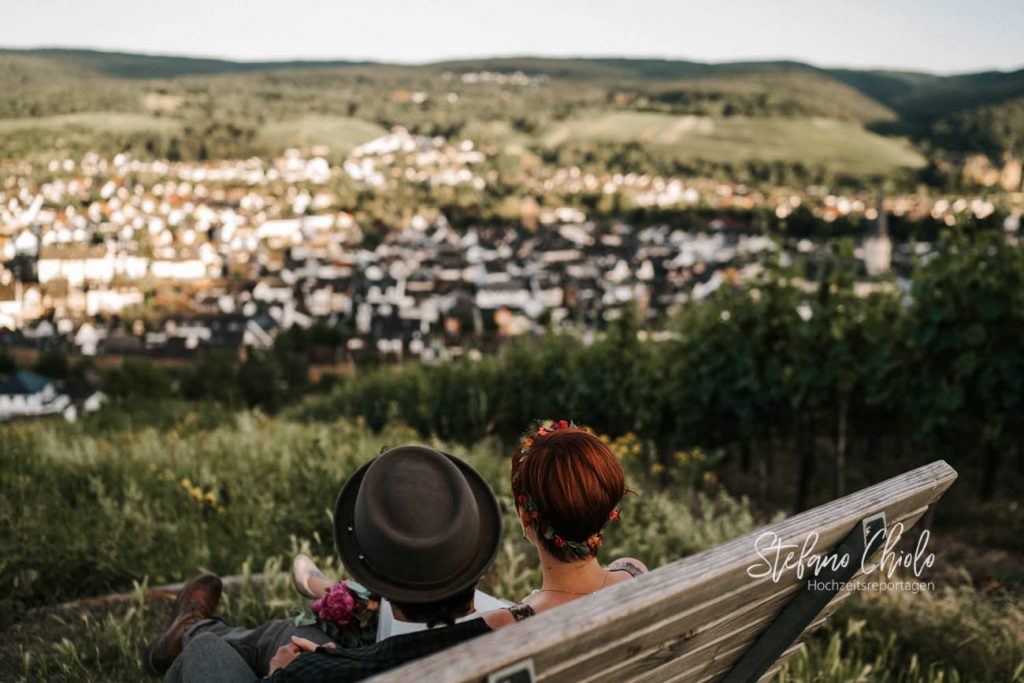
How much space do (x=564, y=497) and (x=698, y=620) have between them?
52 centimetres

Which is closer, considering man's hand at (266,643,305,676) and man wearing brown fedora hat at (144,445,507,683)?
man wearing brown fedora hat at (144,445,507,683)

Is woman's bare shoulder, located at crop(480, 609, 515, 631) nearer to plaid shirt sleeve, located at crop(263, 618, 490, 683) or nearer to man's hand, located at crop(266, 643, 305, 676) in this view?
plaid shirt sleeve, located at crop(263, 618, 490, 683)

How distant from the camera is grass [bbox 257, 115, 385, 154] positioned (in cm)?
11550

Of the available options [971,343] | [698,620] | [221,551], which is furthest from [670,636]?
[971,343]

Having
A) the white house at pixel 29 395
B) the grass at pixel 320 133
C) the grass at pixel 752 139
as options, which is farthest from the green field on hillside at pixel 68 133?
the grass at pixel 752 139

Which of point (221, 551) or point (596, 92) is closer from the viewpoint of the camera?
point (221, 551)

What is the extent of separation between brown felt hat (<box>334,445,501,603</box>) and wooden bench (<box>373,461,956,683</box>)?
1.51 feet

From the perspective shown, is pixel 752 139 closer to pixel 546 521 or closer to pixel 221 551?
pixel 221 551

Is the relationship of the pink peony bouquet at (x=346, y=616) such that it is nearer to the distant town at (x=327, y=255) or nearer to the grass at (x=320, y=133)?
the distant town at (x=327, y=255)

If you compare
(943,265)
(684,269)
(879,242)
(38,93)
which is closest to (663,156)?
(684,269)

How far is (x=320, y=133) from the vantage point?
12788 centimetres

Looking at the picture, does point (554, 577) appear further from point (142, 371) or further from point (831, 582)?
point (142, 371)

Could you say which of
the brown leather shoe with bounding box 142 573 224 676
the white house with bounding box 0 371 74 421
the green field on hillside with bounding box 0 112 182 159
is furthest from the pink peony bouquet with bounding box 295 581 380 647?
the green field on hillside with bounding box 0 112 182 159

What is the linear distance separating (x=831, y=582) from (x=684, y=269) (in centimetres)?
7529
